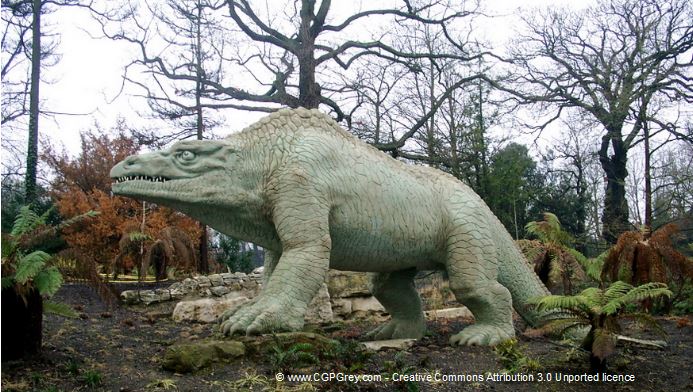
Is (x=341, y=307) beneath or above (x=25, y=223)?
beneath

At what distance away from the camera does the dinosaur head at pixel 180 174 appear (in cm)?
479

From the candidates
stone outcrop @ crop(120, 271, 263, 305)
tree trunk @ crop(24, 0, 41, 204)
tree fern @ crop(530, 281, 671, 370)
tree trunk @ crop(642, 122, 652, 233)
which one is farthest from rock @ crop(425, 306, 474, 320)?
tree trunk @ crop(24, 0, 41, 204)

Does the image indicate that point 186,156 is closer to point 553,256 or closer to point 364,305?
point 364,305

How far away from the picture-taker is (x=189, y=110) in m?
15.8

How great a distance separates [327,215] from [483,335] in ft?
6.74

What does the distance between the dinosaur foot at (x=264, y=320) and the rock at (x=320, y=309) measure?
4.27 meters

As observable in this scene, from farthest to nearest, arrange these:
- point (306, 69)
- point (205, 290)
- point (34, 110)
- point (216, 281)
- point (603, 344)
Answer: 1. point (34, 110)
2. point (306, 69)
3. point (216, 281)
4. point (205, 290)
5. point (603, 344)

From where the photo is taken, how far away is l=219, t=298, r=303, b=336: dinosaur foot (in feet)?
15.0

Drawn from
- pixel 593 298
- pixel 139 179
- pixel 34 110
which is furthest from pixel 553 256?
pixel 34 110

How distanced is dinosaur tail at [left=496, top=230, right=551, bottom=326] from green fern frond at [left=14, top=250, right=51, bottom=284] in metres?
4.34

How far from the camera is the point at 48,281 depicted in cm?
432

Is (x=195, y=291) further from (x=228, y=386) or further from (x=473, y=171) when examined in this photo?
(x=473, y=171)

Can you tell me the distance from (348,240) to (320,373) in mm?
1339

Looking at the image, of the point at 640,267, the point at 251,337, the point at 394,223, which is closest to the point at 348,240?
the point at 394,223
